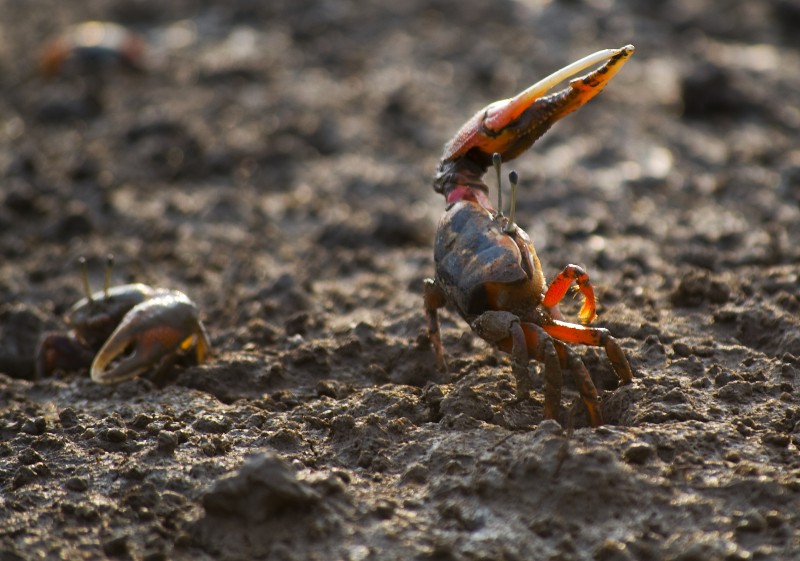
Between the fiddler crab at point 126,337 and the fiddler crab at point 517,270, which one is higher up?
the fiddler crab at point 517,270

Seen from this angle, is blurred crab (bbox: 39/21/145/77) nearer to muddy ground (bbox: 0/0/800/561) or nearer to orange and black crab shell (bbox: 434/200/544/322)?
muddy ground (bbox: 0/0/800/561)

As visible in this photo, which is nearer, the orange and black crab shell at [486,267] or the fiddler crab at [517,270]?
the fiddler crab at [517,270]

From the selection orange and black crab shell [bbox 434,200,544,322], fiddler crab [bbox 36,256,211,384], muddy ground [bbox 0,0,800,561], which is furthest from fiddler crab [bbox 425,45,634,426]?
fiddler crab [bbox 36,256,211,384]

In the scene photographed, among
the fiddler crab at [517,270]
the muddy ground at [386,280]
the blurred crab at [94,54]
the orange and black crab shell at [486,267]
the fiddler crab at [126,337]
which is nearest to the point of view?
the muddy ground at [386,280]

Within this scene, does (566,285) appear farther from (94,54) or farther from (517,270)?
(94,54)

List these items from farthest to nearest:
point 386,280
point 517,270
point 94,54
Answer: point 94,54, point 386,280, point 517,270

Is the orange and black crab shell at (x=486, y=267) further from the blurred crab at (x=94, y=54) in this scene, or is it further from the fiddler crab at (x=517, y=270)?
the blurred crab at (x=94, y=54)

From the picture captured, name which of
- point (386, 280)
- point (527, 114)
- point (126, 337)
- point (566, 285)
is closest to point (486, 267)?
point (566, 285)

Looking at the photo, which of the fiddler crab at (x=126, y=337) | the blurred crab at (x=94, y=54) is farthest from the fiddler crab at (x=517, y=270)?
the blurred crab at (x=94, y=54)
